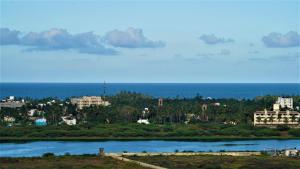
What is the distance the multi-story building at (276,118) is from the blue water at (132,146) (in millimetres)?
11616

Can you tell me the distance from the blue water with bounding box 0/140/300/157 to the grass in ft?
22.3

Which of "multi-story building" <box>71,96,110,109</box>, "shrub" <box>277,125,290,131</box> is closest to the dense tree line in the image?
"shrub" <box>277,125,290,131</box>

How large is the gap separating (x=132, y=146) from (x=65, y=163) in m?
16.3

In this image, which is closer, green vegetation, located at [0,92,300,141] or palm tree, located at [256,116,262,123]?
green vegetation, located at [0,92,300,141]

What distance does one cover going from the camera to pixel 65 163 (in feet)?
134

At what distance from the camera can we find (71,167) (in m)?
38.8

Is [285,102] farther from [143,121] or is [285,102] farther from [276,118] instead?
[143,121]

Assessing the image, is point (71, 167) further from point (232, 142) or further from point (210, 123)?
point (210, 123)

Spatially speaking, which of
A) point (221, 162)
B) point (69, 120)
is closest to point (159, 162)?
point (221, 162)

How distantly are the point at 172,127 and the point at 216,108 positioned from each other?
39.8 feet

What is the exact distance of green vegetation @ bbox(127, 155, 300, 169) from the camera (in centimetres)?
3884

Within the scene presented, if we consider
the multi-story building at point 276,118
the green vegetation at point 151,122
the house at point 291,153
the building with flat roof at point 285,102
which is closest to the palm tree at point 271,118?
the multi-story building at point 276,118

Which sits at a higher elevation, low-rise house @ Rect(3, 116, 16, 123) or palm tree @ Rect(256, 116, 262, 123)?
palm tree @ Rect(256, 116, 262, 123)

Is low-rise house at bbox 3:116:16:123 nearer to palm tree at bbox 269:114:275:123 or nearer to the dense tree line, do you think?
the dense tree line
